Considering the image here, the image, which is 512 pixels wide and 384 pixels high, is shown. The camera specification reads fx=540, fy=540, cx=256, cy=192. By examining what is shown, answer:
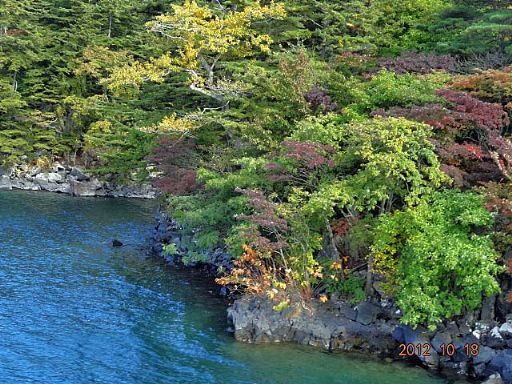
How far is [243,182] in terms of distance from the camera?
1794cm

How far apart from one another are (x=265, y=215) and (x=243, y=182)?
266 cm

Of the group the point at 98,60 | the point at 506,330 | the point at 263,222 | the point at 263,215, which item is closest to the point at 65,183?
the point at 98,60

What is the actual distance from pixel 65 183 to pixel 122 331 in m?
29.4

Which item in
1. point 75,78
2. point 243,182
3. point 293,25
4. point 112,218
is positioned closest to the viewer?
point 243,182

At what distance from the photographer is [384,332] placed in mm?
14641

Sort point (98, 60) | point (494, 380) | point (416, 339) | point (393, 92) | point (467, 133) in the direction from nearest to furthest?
1. point (494, 380)
2. point (416, 339)
3. point (467, 133)
4. point (393, 92)
5. point (98, 60)

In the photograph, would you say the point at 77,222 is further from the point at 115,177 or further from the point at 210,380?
the point at 210,380

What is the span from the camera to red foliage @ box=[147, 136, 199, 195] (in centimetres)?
2322

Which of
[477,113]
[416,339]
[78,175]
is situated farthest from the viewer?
[78,175]

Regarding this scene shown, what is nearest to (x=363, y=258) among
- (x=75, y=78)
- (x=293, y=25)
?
(x=293, y=25)

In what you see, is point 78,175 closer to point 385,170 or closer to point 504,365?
point 385,170

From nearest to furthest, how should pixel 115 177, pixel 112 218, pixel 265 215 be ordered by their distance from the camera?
pixel 265 215, pixel 112 218, pixel 115 177

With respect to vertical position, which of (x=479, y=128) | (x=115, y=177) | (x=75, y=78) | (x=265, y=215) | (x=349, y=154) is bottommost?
(x=115, y=177)

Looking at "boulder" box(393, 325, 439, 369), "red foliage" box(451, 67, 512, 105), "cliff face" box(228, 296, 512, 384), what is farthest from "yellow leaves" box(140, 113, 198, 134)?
"boulder" box(393, 325, 439, 369)
